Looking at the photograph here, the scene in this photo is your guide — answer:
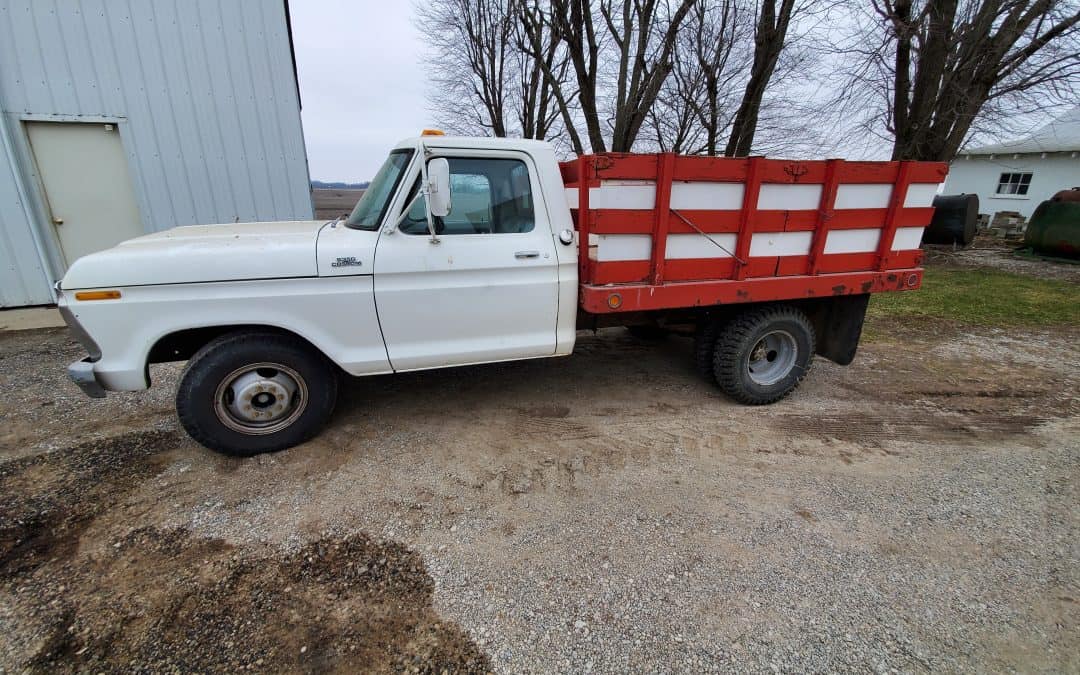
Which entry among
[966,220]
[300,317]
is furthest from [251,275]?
[966,220]

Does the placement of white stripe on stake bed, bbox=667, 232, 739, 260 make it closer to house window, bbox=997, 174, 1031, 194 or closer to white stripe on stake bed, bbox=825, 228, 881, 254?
white stripe on stake bed, bbox=825, 228, 881, 254

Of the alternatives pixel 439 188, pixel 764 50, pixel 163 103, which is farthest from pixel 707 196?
pixel 764 50

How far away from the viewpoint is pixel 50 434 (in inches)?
137

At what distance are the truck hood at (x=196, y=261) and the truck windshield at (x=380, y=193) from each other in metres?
0.36

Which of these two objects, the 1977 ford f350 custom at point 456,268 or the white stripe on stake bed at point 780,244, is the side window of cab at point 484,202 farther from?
the white stripe on stake bed at point 780,244

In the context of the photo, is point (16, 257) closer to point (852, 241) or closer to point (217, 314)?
point (217, 314)

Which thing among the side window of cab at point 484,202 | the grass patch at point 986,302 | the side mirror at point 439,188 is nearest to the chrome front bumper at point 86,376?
the side window of cab at point 484,202

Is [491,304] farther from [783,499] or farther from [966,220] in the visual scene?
[966,220]

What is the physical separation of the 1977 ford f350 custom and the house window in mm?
23943

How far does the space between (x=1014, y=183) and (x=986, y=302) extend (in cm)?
1883

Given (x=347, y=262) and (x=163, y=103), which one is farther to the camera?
(x=163, y=103)

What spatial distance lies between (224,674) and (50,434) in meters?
2.99

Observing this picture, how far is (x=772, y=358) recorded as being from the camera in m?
4.32

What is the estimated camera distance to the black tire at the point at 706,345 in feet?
13.7
